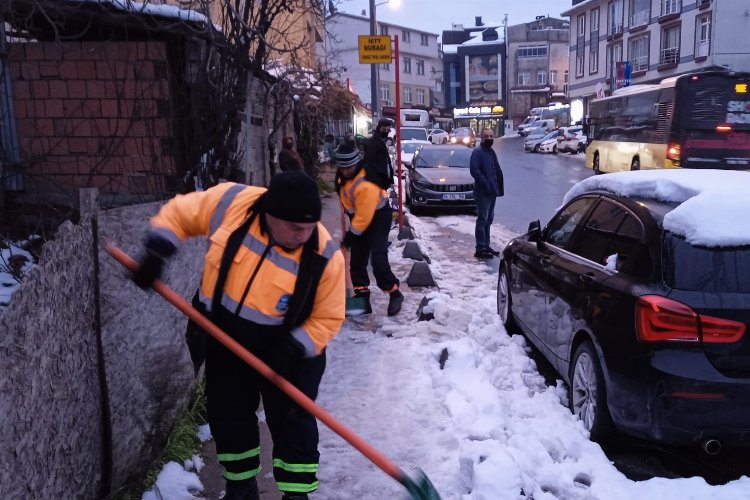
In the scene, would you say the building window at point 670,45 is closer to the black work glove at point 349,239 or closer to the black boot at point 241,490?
the black work glove at point 349,239

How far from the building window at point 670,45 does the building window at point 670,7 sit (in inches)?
33.9

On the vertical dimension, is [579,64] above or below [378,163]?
above

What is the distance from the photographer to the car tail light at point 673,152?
62.2 feet

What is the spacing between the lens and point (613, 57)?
48844 millimetres

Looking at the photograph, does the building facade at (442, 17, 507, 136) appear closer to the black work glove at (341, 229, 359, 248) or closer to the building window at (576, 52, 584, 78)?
the building window at (576, 52, 584, 78)

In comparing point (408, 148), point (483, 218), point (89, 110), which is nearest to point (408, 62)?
point (408, 148)

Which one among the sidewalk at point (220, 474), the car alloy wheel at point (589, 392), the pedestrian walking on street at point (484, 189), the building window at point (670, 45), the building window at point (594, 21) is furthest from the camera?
the building window at point (594, 21)

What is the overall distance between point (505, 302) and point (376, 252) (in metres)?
1.33

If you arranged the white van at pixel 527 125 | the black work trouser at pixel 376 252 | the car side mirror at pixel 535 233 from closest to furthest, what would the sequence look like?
the car side mirror at pixel 535 233, the black work trouser at pixel 376 252, the white van at pixel 527 125

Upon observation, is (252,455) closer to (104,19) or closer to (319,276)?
(319,276)

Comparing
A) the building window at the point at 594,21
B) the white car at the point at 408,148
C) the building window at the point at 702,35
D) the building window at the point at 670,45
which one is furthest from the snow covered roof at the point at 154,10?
the building window at the point at 594,21

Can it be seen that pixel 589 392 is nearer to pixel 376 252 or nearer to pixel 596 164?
pixel 376 252

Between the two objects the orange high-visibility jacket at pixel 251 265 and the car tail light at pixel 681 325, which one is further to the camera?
the car tail light at pixel 681 325

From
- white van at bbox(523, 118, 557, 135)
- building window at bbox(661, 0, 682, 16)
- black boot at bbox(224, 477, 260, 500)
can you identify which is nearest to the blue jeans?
black boot at bbox(224, 477, 260, 500)
